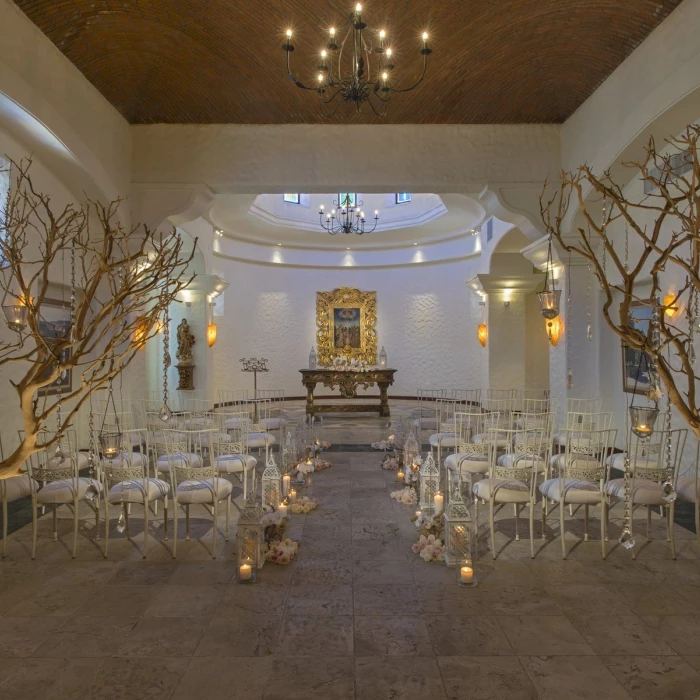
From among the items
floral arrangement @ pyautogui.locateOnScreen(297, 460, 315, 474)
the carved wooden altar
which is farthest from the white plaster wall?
floral arrangement @ pyautogui.locateOnScreen(297, 460, 315, 474)

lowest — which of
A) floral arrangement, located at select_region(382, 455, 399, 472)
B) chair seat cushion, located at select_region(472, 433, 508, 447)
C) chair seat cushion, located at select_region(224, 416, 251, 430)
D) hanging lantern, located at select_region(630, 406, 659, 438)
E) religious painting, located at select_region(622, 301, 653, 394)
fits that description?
floral arrangement, located at select_region(382, 455, 399, 472)

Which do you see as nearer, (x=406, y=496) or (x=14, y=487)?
(x=14, y=487)

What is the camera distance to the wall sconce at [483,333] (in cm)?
1386

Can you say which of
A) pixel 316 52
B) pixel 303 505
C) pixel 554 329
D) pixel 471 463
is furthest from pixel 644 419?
pixel 554 329

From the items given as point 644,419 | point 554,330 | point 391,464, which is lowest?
point 391,464

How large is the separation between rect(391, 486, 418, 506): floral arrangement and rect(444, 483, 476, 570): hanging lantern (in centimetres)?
174

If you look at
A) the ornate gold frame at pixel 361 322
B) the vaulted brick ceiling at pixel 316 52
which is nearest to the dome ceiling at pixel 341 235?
the ornate gold frame at pixel 361 322

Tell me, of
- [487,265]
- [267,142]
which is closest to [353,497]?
[267,142]

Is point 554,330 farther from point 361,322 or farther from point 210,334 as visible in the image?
point 361,322

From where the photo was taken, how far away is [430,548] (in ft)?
15.3

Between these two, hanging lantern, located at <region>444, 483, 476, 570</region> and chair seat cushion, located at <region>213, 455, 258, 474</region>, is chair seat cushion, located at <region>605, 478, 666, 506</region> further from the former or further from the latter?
chair seat cushion, located at <region>213, 455, 258, 474</region>

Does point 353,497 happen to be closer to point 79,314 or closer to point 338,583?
point 338,583

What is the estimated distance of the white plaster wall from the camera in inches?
612

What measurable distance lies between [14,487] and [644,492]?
5.64 meters
